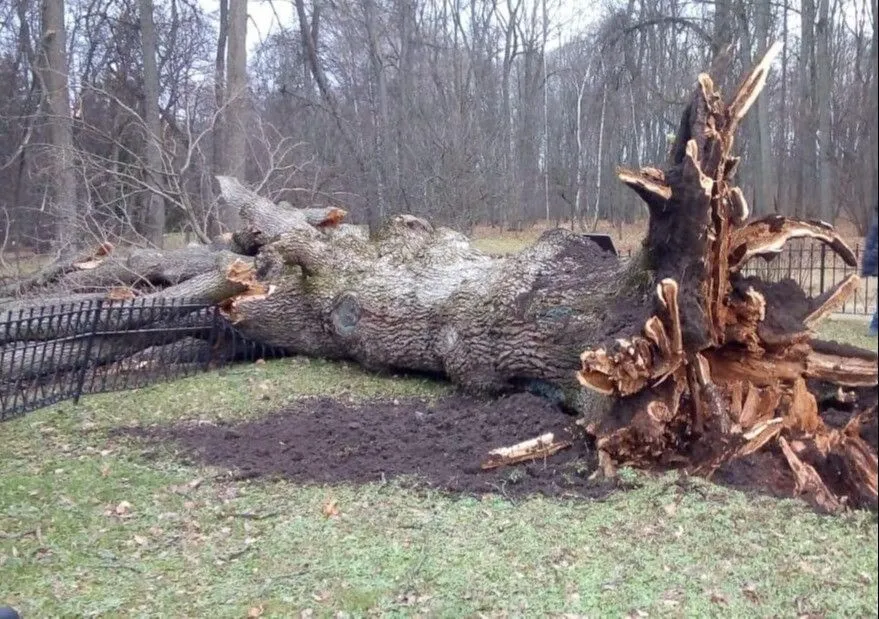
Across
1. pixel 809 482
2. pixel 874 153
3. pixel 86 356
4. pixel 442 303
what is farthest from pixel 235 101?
pixel 874 153

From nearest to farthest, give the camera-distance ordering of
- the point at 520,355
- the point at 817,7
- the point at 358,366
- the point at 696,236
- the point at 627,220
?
the point at 696,236 → the point at 520,355 → the point at 358,366 → the point at 817,7 → the point at 627,220

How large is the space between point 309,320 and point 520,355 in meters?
2.97

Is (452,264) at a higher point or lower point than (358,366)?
higher

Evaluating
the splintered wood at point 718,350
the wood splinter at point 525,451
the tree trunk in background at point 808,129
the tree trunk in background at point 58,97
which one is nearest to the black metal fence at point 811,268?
the splintered wood at point 718,350

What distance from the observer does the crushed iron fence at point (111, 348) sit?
694 cm

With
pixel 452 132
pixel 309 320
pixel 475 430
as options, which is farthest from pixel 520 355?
pixel 452 132

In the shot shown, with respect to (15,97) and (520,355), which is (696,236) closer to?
(520,355)

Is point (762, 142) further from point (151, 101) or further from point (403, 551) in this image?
point (403, 551)

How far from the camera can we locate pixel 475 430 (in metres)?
5.48

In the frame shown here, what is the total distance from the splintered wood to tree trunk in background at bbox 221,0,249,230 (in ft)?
31.3

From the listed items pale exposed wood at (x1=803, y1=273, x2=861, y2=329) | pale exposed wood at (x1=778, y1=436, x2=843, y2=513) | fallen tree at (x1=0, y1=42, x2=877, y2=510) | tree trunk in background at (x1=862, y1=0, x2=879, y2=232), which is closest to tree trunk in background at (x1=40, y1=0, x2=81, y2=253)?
fallen tree at (x1=0, y1=42, x2=877, y2=510)

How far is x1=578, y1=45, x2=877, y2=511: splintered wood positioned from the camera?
4201 mm

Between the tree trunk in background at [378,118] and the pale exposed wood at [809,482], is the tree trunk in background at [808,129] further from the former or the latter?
the pale exposed wood at [809,482]

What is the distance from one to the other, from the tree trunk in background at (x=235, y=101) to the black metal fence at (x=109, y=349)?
4.79 meters
